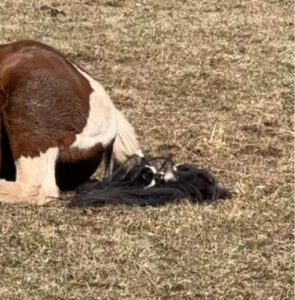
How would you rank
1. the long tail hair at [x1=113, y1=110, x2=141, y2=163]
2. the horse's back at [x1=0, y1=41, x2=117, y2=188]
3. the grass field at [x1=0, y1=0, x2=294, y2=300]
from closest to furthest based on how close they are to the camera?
the grass field at [x1=0, y1=0, x2=294, y2=300], the horse's back at [x1=0, y1=41, x2=117, y2=188], the long tail hair at [x1=113, y1=110, x2=141, y2=163]

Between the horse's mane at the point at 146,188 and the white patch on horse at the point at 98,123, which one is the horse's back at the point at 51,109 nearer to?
the white patch on horse at the point at 98,123

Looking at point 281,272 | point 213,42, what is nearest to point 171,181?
point 281,272

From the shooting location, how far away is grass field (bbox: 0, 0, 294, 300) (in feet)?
13.2

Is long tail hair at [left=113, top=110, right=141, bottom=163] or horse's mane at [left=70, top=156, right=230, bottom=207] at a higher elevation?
long tail hair at [left=113, top=110, right=141, bottom=163]

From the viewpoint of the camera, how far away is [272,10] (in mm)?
11219

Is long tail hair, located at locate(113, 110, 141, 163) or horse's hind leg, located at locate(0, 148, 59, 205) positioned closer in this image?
horse's hind leg, located at locate(0, 148, 59, 205)

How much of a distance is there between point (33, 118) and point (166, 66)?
3811 millimetres

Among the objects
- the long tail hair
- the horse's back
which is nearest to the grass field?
the horse's back

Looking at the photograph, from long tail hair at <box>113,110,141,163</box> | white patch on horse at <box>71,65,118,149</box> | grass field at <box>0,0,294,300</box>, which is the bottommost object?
grass field at <box>0,0,294,300</box>

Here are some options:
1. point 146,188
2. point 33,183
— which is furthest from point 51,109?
point 146,188

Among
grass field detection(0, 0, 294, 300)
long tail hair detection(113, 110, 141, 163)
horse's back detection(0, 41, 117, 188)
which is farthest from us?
long tail hair detection(113, 110, 141, 163)

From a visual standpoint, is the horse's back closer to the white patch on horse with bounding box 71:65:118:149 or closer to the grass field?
the white patch on horse with bounding box 71:65:118:149

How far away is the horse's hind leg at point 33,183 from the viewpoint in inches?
191

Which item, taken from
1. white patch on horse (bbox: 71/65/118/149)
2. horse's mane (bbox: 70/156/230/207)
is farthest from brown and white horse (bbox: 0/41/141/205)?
horse's mane (bbox: 70/156/230/207)
